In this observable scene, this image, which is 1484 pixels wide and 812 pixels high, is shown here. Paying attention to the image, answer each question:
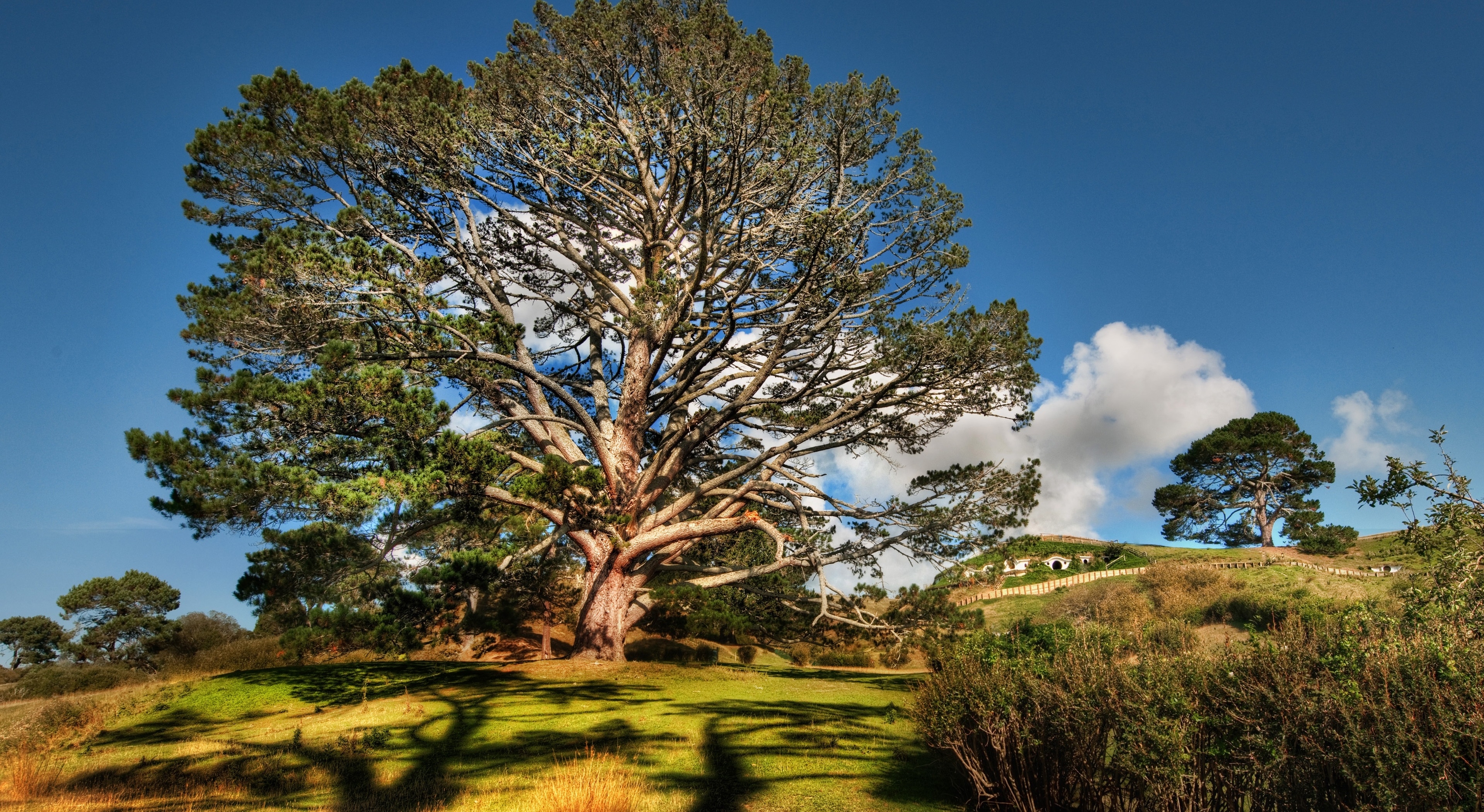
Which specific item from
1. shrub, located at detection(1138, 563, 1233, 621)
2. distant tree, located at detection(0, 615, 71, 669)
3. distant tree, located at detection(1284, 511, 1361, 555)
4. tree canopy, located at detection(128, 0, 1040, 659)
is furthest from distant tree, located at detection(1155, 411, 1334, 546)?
distant tree, located at detection(0, 615, 71, 669)

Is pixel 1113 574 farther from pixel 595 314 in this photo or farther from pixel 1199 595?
pixel 595 314

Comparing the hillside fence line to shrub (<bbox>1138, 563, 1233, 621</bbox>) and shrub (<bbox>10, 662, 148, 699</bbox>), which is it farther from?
shrub (<bbox>10, 662, 148, 699</bbox>)

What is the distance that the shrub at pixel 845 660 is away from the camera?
2600 centimetres

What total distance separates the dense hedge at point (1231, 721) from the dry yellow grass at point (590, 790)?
10.2ft

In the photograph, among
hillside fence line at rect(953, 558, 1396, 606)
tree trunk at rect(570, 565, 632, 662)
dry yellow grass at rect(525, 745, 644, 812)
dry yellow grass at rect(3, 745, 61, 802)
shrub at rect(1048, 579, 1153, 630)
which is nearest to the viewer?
dry yellow grass at rect(525, 745, 644, 812)

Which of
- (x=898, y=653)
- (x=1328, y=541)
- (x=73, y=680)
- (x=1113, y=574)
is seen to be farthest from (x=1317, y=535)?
(x=73, y=680)

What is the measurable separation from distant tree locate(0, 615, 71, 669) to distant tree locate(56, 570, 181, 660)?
2.95 meters

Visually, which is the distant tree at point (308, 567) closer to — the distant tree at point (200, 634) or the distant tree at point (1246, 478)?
the distant tree at point (200, 634)

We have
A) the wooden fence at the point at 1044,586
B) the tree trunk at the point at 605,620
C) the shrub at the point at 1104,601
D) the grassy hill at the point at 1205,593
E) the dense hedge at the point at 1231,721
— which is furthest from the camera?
the wooden fence at the point at 1044,586

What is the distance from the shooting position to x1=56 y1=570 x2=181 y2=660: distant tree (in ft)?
86.7

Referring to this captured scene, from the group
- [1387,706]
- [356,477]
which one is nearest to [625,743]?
[356,477]

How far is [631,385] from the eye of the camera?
53.4ft

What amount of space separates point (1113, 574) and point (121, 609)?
43.4m

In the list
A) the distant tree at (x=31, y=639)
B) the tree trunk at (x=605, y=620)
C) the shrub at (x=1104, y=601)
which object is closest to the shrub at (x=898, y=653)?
the tree trunk at (x=605, y=620)
